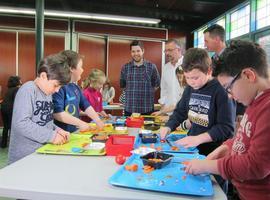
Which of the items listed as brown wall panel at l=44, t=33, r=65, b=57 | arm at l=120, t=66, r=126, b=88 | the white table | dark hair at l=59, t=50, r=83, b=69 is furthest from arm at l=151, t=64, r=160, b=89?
brown wall panel at l=44, t=33, r=65, b=57

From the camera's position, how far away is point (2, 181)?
1.09 meters

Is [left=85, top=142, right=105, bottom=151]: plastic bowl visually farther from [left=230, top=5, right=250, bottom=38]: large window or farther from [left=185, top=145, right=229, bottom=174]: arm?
[left=230, top=5, right=250, bottom=38]: large window

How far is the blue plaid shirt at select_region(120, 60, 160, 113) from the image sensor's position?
3457 mm

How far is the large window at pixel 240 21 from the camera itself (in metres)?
5.47

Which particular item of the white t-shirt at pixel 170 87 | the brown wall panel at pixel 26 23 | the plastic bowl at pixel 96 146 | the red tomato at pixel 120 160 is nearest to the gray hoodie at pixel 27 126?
the plastic bowl at pixel 96 146

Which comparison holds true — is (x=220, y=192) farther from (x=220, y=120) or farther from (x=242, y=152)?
(x=220, y=120)

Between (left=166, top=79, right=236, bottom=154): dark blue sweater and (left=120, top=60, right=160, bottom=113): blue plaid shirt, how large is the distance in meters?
1.58

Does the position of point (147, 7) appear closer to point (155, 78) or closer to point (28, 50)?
point (28, 50)

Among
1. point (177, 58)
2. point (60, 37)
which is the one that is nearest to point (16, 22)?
point (60, 37)

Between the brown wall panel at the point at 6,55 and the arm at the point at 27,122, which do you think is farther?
the brown wall panel at the point at 6,55

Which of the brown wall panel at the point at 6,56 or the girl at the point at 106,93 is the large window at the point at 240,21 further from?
the brown wall panel at the point at 6,56

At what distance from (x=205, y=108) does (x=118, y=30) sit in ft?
21.5

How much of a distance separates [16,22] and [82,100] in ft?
18.5

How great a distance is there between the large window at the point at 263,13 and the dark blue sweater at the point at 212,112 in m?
3.63
